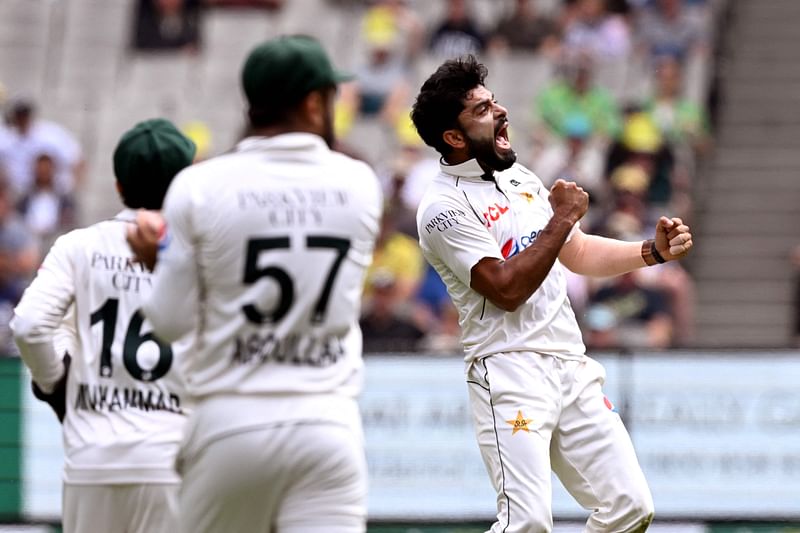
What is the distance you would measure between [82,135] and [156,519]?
40.8ft

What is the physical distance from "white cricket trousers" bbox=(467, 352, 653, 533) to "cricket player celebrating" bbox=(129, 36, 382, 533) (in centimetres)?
157

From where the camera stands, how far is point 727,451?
10.2m

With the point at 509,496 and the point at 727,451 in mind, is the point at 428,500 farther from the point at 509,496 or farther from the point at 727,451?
the point at 509,496

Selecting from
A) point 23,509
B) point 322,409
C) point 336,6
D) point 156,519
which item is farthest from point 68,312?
point 336,6

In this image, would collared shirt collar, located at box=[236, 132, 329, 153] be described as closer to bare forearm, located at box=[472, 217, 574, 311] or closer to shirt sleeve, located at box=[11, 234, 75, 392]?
shirt sleeve, located at box=[11, 234, 75, 392]

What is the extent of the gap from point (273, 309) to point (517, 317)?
1.87 meters

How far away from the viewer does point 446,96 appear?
6.35 metres

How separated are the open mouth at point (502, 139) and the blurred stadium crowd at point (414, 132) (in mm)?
5969

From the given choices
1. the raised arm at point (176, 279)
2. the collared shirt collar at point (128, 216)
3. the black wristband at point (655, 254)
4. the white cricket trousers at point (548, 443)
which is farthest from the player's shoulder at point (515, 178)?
the raised arm at point (176, 279)

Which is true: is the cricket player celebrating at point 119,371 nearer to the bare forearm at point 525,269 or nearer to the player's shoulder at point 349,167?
the player's shoulder at point 349,167

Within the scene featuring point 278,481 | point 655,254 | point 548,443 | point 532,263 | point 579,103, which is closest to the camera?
point 278,481

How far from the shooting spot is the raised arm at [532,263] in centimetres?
604

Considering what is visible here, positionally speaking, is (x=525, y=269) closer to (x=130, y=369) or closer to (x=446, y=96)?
(x=446, y=96)

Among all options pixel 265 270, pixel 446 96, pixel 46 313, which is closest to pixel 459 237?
pixel 446 96
